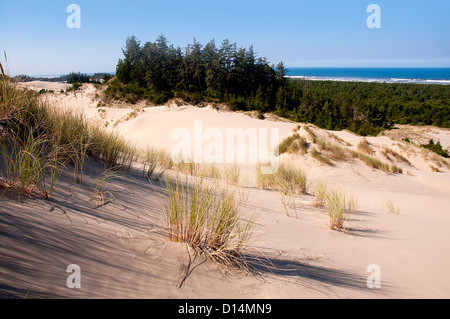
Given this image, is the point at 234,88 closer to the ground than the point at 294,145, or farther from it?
farther from it

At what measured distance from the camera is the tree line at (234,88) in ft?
101

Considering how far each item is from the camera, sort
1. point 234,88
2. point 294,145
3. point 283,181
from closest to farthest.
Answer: point 283,181 → point 294,145 → point 234,88

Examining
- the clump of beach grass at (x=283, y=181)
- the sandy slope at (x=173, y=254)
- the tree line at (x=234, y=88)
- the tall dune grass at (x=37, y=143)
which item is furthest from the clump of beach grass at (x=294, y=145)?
the tree line at (x=234, y=88)

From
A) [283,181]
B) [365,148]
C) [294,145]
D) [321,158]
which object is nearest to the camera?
[283,181]

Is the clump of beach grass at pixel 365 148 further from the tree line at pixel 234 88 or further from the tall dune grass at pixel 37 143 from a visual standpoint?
the tree line at pixel 234 88

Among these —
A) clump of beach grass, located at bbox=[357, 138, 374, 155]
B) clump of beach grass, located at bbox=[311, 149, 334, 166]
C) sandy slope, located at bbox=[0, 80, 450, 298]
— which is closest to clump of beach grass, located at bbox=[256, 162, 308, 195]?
sandy slope, located at bbox=[0, 80, 450, 298]

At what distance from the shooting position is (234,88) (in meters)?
36.2

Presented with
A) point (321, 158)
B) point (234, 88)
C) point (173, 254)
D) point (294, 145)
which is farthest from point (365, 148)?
point (234, 88)

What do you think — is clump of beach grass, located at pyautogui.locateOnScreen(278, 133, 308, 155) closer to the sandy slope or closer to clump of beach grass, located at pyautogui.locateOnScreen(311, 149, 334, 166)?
clump of beach grass, located at pyautogui.locateOnScreen(311, 149, 334, 166)

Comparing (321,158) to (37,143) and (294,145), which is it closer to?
(294,145)

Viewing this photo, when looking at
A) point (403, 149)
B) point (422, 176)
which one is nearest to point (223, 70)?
point (403, 149)

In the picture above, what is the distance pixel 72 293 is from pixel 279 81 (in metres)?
41.3

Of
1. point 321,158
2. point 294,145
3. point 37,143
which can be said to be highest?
point 37,143

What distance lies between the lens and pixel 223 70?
116ft
